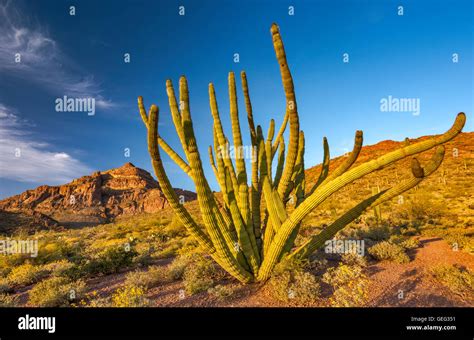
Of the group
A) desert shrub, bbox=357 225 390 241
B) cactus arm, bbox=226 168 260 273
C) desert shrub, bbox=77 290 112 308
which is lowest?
desert shrub, bbox=77 290 112 308

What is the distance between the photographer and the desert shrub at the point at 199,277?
528 cm

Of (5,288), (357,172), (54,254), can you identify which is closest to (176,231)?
(54,254)

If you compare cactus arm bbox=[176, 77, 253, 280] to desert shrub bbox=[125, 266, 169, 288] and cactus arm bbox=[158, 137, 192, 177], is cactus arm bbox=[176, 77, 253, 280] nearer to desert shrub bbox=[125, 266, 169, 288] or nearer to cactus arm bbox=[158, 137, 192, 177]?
cactus arm bbox=[158, 137, 192, 177]

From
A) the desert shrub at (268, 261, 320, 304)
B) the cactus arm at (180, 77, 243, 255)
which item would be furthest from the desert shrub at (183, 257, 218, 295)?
the desert shrub at (268, 261, 320, 304)

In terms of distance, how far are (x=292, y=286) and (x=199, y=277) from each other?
209 centimetres

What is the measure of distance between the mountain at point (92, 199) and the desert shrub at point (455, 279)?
2460 inches

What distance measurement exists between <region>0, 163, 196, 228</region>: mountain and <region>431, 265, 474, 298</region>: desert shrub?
62.5 meters

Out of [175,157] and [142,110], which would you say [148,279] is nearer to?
[175,157]

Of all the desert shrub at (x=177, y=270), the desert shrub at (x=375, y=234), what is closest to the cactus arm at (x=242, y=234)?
the desert shrub at (x=177, y=270)

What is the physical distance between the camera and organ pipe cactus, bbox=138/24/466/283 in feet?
14.3

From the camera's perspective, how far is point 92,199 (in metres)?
73.4

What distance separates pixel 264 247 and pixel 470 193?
22.0 metres
